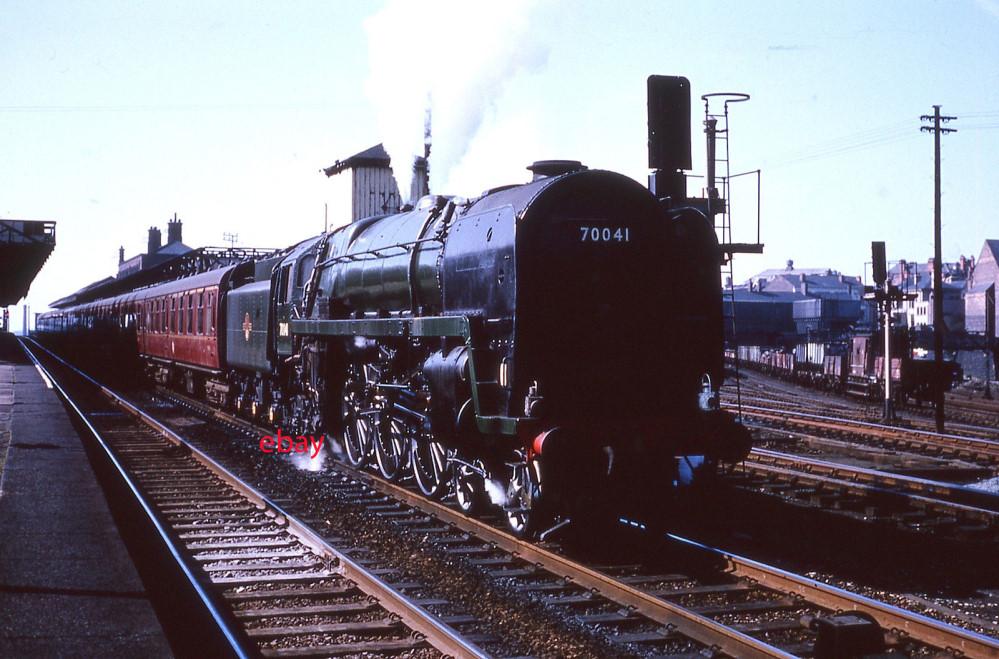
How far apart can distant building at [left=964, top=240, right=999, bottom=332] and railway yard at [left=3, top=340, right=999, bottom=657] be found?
62563mm

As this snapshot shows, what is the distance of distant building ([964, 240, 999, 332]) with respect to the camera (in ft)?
232

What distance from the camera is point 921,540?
29.8 ft

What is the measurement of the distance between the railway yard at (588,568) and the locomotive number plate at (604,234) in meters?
2.65

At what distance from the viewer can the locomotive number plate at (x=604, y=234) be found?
8.71 meters

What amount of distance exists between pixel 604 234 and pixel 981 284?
243ft

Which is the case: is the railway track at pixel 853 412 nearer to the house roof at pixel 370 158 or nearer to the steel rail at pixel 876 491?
the steel rail at pixel 876 491

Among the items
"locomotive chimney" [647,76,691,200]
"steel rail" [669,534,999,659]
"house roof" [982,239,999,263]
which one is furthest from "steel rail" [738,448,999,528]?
"house roof" [982,239,999,263]

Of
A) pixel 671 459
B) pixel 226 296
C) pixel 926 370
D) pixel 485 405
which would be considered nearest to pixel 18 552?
pixel 485 405

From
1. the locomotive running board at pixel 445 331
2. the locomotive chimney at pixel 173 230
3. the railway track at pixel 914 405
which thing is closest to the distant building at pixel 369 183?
the railway track at pixel 914 405

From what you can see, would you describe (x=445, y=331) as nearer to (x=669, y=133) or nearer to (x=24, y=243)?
(x=669, y=133)

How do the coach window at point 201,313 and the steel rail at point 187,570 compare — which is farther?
the coach window at point 201,313

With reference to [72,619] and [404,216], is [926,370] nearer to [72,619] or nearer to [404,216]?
[404,216]

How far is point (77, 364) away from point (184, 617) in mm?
46446

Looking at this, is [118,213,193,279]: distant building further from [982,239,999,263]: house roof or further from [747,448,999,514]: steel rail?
[747,448,999,514]: steel rail
